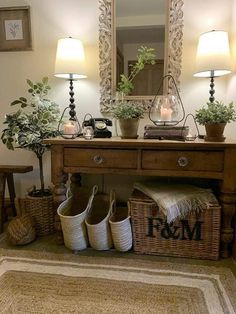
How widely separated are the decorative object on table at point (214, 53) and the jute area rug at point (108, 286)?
1.26 meters

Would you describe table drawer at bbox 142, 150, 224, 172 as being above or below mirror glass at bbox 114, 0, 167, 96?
below

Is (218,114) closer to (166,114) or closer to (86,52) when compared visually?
(166,114)

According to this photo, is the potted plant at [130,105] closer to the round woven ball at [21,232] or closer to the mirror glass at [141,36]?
the mirror glass at [141,36]

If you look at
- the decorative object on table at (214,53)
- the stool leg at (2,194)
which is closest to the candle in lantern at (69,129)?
the stool leg at (2,194)

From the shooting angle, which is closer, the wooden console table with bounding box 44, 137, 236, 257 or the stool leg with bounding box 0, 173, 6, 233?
the wooden console table with bounding box 44, 137, 236, 257

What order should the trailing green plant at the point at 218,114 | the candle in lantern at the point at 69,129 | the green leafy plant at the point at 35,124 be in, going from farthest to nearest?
the green leafy plant at the point at 35,124 < the candle in lantern at the point at 69,129 < the trailing green plant at the point at 218,114

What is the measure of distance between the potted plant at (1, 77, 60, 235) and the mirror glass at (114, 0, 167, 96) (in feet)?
2.01

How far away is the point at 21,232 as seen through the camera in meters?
1.78

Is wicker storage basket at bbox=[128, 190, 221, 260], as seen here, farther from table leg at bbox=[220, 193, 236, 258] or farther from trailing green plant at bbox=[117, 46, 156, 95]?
trailing green plant at bbox=[117, 46, 156, 95]

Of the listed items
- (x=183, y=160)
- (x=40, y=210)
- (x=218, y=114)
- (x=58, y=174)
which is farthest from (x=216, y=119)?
(x=40, y=210)

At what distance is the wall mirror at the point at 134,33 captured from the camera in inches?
76.7

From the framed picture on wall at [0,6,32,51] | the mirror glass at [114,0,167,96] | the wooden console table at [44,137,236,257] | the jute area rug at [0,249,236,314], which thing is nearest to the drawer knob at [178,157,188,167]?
the wooden console table at [44,137,236,257]

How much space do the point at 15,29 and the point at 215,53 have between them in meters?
1.57

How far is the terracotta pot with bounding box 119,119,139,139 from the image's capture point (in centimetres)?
172
